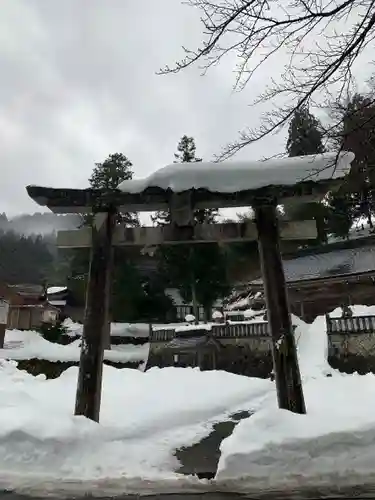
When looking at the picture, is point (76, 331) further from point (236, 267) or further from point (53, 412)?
point (53, 412)

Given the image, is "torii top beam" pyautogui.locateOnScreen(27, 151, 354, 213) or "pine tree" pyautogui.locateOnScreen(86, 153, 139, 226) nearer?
"torii top beam" pyautogui.locateOnScreen(27, 151, 354, 213)

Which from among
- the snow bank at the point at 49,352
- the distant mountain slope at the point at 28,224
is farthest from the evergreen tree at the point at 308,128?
the distant mountain slope at the point at 28,224

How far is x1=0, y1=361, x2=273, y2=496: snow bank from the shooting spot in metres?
4.63

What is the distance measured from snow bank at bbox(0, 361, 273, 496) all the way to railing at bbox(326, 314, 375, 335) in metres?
6.12

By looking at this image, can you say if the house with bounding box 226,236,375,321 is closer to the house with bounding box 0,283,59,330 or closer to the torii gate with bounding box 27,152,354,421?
the torii gate with bounding box 27,152,354,421

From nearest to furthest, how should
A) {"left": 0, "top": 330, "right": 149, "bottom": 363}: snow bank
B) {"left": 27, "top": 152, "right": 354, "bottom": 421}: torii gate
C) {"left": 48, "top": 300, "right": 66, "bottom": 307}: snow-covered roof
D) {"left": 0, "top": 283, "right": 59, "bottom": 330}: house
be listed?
{"left": 27, "top": 152, "right": 354, "bottom": 421}: torii gate
{"left": 0, "top": 330, "right": 149, "bottom": 363}: snow bank
{"left": 0, "top": 283, "right": 59, "bottom": 330}: house
{"left": 48, "top": 300, "right": 66, "bottom": 307}: snow-covered roof

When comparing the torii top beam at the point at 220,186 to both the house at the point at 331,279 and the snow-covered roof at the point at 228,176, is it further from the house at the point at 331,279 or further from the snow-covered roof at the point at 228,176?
the house at the point at 331,279

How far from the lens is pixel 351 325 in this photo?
15.8 meters

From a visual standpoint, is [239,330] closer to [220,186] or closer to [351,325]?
[351,325]

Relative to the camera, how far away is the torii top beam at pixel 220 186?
21.3 ft

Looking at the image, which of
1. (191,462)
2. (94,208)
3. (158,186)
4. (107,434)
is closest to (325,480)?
(191,462)

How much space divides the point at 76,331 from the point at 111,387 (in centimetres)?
1869

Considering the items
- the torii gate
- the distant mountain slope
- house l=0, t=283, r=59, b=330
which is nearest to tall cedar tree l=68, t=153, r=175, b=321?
house l=0, t=283, r=59, b=330

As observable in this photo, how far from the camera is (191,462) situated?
5.49 metres
